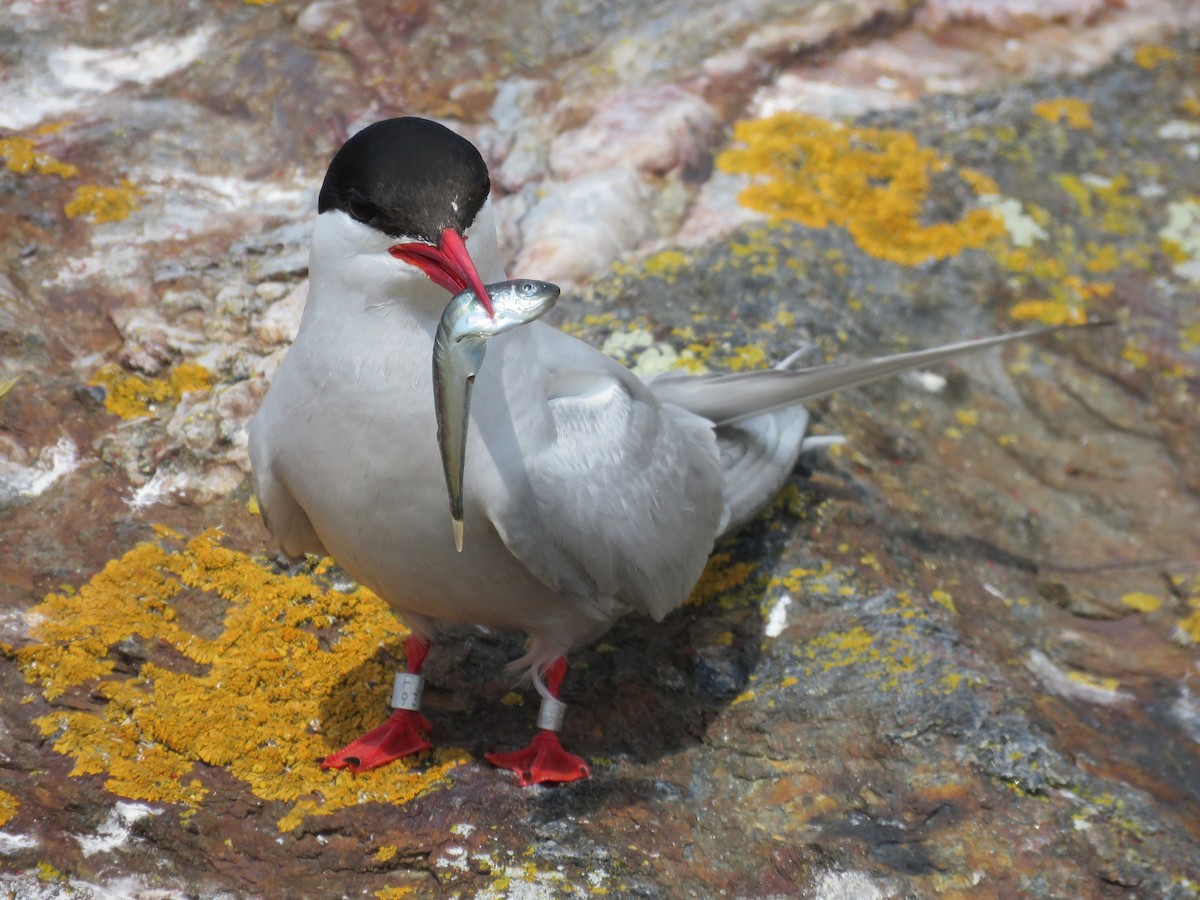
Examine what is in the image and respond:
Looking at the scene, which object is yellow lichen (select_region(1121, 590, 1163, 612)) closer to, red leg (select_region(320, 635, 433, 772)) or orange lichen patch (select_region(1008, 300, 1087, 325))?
orange lichen patch (select_region(1008, 300, 1087, 325))

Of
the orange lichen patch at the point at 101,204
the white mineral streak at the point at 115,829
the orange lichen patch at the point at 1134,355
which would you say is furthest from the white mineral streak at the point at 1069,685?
the orange lichen patch at the point at 101,204

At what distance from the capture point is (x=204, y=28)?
190 inches

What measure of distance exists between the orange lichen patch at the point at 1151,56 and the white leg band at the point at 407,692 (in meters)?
4.46

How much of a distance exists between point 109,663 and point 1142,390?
144 inches

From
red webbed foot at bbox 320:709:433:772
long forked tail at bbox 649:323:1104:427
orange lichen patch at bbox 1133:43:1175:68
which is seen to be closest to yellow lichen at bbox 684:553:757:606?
long forked tail at bbox 649:323:1104:427

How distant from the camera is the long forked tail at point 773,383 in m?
3.69

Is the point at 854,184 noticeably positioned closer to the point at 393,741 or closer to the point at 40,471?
the point at 393,741

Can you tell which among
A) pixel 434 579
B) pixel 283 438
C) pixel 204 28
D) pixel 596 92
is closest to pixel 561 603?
pixel 434 579

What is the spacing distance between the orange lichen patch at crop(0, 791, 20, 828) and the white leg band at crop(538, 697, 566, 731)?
1.23 m

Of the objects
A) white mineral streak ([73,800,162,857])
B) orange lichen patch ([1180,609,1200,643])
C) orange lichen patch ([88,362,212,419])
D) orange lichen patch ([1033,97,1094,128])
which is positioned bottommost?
orange lichen patch ([1180,609,1200,643])

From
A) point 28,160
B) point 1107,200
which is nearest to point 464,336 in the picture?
point 28,160

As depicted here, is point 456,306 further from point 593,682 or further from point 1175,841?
point 1175,841

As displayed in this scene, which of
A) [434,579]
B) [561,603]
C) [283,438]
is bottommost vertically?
[561,603]

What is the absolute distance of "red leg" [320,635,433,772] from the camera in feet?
10.00
